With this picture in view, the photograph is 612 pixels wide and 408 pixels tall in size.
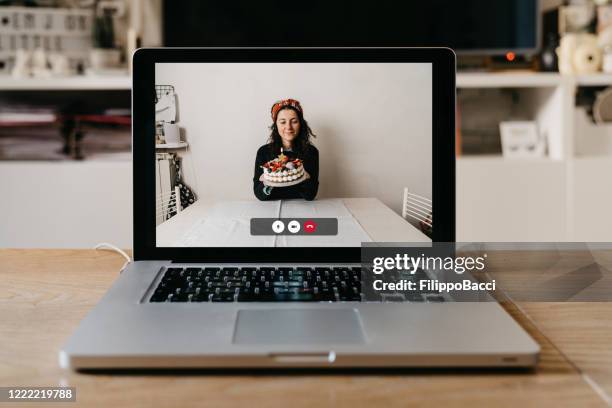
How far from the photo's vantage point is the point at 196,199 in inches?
30.8

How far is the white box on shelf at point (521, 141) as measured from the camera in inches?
86.0

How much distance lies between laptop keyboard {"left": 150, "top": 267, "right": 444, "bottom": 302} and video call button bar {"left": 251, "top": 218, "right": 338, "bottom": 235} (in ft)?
0.22

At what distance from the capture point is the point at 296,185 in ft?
2.63

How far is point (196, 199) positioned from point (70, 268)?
184 mm

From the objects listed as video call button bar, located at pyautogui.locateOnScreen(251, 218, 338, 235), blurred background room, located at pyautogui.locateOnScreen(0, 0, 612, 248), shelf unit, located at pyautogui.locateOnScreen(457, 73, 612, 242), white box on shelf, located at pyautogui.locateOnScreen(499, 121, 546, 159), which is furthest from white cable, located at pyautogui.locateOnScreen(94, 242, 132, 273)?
white box on shelf, located at pyautogui.locateOnScreen(499, 121, 546, 159)

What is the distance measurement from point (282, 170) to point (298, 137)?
0.14 feet

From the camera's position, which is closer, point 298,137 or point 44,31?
point 298,137

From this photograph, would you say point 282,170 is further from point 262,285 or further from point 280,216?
point 262,285

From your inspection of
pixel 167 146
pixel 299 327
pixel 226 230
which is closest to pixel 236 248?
pixel 226 230

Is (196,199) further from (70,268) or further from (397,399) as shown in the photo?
(397,399)

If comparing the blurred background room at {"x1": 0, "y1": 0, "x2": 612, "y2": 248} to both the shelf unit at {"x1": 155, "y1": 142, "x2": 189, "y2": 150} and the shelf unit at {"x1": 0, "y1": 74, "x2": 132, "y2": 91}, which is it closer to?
the shelf unit at {"x1": 0, "y1": 74, "x2": 132, "y2": 91}

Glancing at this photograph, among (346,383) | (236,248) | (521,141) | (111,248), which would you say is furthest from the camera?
(521,141)

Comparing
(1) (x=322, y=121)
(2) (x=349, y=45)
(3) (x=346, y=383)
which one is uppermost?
(2) (x=349, y=45)

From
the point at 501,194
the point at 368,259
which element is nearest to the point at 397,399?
the point at 368,259
